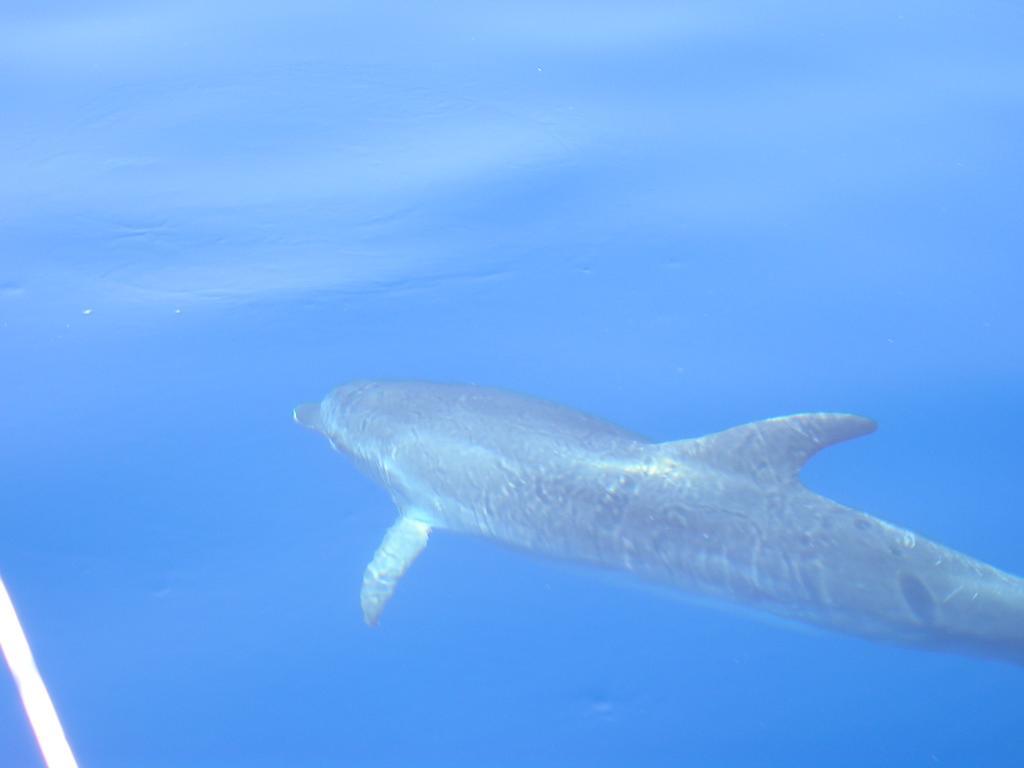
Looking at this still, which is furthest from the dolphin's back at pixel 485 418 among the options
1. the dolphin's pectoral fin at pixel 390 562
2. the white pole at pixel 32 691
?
the white pole at pixel 32 691

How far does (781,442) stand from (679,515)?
0.68 meters

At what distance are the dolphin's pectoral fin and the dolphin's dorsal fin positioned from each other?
6.33 feet

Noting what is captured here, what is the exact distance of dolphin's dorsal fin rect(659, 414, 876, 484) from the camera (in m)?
5.50

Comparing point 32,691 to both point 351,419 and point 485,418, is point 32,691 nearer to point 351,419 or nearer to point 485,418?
point 351,419

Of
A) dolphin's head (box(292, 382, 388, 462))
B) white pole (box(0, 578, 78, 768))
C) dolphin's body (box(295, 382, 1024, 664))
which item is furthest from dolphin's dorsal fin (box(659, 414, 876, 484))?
white pole (box(0, 578, 78, 768))

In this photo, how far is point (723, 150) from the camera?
9.44 meters

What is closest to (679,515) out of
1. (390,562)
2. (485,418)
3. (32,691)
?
(485,418)

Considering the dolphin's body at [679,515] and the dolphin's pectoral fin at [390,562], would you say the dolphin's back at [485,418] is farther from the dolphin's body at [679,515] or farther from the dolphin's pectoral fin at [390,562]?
the dolphin's pectoral fin at [390,562]

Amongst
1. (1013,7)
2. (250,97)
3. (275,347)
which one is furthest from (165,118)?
(1013,7)

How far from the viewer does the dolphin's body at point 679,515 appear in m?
5.06

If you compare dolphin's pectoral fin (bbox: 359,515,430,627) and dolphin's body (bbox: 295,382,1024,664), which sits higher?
dolphin's body (bbox: 295,382,1024,664)

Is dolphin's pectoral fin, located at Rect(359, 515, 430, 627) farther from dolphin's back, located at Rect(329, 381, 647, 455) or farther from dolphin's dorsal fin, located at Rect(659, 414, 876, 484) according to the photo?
dolphin's dorsal fin, located at Rect(659, 414, 876, 484)

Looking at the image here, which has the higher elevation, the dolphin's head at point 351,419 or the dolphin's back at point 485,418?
the dolphin's back at point 485,418

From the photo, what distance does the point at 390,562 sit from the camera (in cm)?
623
